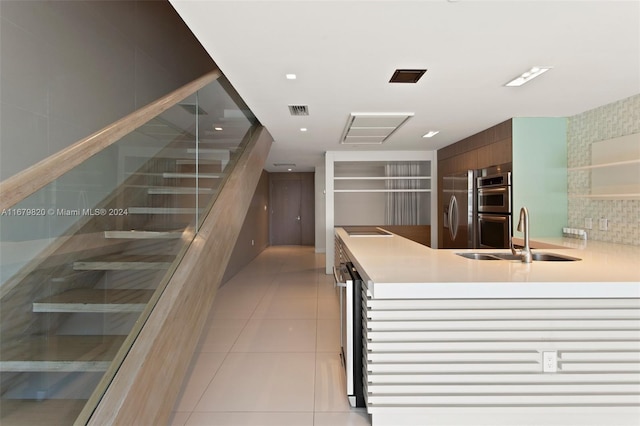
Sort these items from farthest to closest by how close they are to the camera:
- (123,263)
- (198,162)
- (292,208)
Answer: (292,208) < (198,162) < (123,263)

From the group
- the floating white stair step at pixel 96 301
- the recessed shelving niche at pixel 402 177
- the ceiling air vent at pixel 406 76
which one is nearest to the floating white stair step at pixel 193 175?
the floating white stair step at pixel 96 301

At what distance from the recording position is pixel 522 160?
439 cm

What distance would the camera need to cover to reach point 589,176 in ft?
13.2

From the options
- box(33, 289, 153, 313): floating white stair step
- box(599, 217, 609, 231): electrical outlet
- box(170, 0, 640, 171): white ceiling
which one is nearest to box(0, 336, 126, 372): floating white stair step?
box(33, 289, 153, 313): floating white stair step

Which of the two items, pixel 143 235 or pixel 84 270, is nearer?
pixel 84 270

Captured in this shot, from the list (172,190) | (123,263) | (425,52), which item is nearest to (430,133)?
(425,52)

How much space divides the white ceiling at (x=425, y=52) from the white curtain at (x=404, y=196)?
3.39 m

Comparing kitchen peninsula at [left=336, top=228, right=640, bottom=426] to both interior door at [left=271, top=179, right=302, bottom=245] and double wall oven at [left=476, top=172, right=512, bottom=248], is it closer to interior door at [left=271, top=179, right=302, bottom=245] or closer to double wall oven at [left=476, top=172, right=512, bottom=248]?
double wall oven at [left=476, top=172, right=512, bottom=248]

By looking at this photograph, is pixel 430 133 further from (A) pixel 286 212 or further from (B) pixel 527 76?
(A) pixel 286 212

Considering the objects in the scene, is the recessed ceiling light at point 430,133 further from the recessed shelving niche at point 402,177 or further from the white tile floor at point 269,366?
the white tile floor at point 269,366

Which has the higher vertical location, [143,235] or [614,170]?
[614,170]

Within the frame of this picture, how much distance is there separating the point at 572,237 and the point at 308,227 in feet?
29.3

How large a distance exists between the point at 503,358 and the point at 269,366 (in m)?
1.80

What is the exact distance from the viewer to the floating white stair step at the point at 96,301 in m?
1.31
